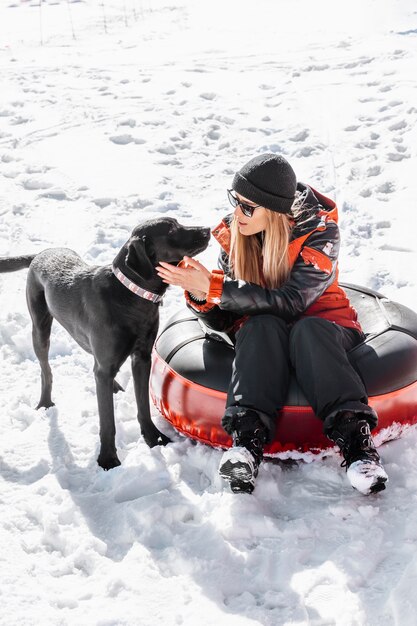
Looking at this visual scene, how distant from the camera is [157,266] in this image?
3203mm

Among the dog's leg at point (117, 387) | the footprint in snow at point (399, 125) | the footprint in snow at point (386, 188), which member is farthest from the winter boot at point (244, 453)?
the footprint in snow at point (399, 125)

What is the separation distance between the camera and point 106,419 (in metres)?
3.24

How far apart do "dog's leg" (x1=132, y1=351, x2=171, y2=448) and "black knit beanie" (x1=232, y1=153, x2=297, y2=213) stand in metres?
0.96

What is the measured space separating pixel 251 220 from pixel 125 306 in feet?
2.27

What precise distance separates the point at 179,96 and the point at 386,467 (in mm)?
7039

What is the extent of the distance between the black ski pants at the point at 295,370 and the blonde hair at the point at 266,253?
28 cm

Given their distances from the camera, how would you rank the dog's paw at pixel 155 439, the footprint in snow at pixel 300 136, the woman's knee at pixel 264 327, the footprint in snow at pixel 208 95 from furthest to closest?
the footprint in snow at pixel 208 95, the footprint in snow at pixel 300 136, the dog's paw at pixel 155 439, the woman's knee at pixel 264 327

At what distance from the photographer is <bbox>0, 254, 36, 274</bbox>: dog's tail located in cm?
378

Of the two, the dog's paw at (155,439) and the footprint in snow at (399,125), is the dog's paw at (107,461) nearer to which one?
the dog's paw at (155,439)

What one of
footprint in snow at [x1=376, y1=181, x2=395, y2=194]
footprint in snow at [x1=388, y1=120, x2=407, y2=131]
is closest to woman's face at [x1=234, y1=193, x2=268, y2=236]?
footprint in snow at [x1=376, y1=181, x2=395, y2=194]

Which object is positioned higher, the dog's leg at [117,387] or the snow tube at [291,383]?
the snow tube at [291,383]

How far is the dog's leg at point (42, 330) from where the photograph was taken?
12.2 ft

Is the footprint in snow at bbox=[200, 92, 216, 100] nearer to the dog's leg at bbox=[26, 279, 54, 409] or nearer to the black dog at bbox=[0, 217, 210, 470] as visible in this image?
the dog's leg at bbox=[26, 279, 54, 409]

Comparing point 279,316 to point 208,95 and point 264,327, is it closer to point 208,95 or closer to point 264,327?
point 264,327
